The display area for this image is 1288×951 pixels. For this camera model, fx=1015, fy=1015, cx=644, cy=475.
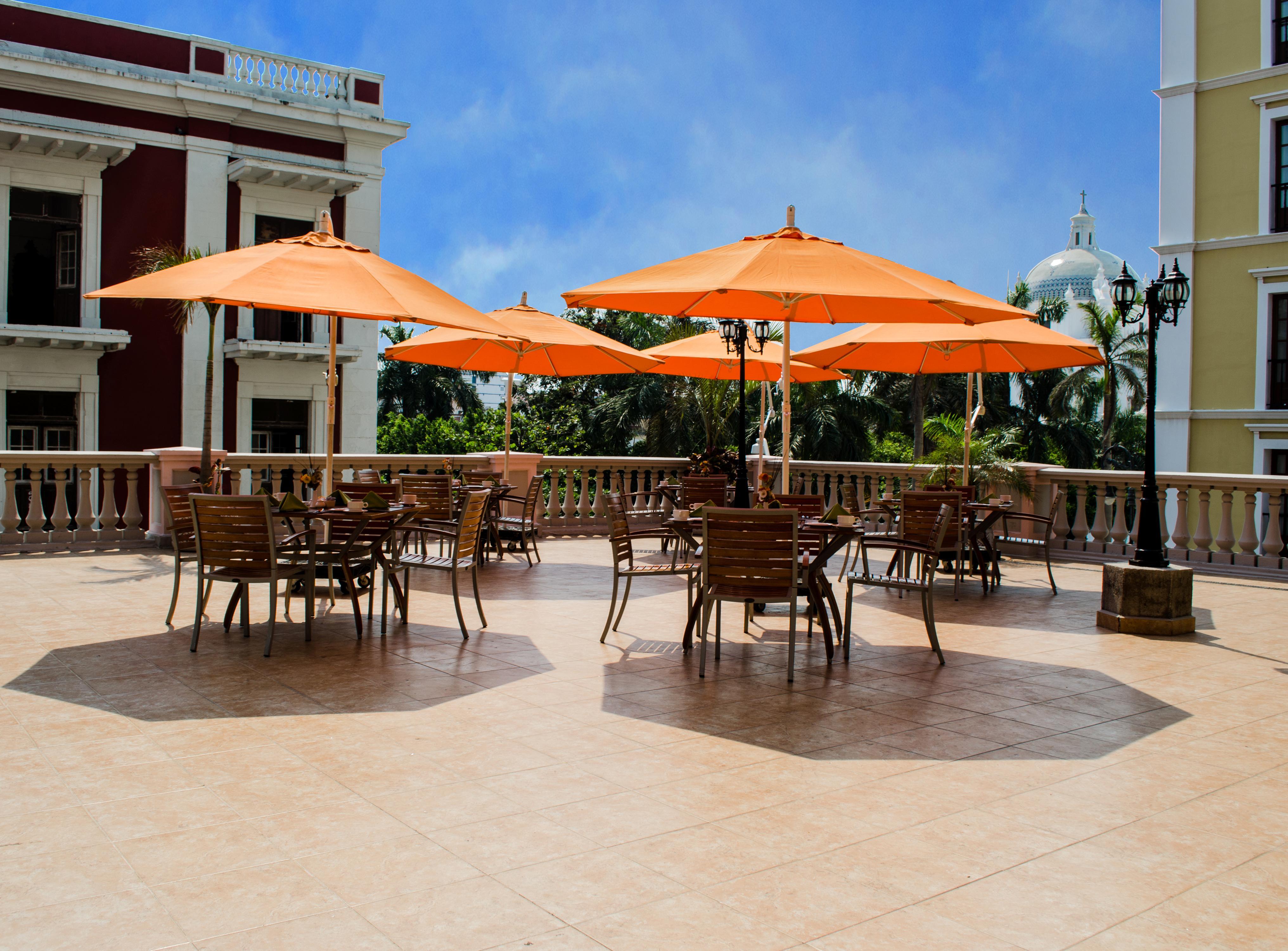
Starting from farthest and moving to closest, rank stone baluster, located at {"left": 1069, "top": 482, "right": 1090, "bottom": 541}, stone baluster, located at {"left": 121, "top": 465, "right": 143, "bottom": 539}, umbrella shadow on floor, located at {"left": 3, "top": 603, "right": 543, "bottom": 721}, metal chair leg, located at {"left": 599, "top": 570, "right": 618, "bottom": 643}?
1. stone baluster, located at {"left": 1069, "top": 482, "right": 1090, "bottom": 541}
2. stone baluster, located at {"left": 121, "top": 465, "right": 143, "bottom": 539}
3. metal chair leg, located at {"left": 599, "top": 570, "right": 618, "bottom": 643}
4. umbrella shadow on floor, located at {"left": 3, "top": 603, "right": 543, "bottom": 721}

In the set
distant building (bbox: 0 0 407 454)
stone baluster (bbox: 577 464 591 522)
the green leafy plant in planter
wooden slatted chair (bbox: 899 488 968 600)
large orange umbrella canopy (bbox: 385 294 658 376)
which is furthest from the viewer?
distant building (bbox: 0 0 407 454)

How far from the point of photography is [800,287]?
237 inches

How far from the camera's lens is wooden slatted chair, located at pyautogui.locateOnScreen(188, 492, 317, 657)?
244 inches

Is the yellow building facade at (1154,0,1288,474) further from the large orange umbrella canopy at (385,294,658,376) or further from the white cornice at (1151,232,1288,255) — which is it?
the large orange umbrella canopy at (385,294,658,376)

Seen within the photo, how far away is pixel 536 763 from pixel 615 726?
679mm

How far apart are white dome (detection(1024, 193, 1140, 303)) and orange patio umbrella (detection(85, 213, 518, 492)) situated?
350 ft

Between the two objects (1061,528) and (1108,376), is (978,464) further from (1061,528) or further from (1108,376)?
(1108,376)

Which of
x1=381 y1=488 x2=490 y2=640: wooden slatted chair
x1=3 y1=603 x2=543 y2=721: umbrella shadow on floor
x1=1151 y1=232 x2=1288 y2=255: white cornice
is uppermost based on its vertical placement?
x1=1151 y1=232 x2=1288 y2=255: white cornice

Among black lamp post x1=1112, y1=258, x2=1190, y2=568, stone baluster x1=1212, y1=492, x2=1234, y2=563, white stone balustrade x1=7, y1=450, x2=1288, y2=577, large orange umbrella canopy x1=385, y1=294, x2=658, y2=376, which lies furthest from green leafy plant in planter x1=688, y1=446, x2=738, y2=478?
black lamp post x1=1112, y1=258, x2=1190, y2=568

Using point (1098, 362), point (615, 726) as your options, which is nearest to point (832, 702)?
point (615, 726)

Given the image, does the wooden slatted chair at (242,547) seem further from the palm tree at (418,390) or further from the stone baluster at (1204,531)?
the palm tree at (418,390)

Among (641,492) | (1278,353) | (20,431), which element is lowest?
(641,492)

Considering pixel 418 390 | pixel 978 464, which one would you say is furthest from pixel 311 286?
pixel 418 390

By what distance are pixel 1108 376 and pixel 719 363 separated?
92.3 feet
